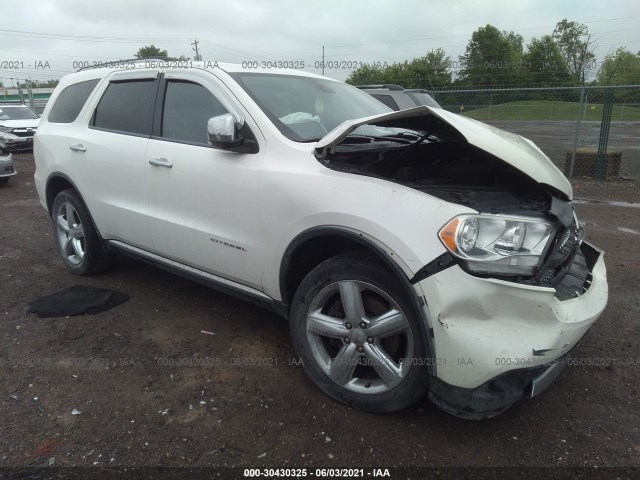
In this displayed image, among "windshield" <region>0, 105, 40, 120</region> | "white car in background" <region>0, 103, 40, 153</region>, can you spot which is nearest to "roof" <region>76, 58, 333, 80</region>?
"white car in background" <region>0, 103, 40, 153</region>

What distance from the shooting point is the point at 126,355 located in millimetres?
3307

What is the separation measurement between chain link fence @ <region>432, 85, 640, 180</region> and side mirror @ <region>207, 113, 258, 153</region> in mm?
6594

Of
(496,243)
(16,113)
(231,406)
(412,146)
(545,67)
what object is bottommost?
(231,406)

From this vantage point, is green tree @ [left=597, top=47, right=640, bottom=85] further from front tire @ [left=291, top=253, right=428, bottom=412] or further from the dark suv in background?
front tire @ [left=291, top=253, right=428, bottom=412]

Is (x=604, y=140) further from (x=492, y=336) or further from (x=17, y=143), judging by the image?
(x=17, y=143)

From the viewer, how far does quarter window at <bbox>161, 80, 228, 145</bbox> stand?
3.31m

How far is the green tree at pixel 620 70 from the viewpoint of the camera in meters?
43.1

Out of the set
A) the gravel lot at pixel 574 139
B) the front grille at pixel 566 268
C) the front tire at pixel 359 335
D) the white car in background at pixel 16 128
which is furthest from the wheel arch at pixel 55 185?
the white car in background at pixel 16 128

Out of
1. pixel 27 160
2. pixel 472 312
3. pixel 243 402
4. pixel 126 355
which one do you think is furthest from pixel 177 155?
pixel 27 160

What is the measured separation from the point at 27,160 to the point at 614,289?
48.8 ft

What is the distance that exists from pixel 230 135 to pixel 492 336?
176 cm

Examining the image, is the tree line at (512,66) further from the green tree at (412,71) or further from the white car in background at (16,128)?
the white car in background at (16,128)

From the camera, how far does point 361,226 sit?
2.43 m

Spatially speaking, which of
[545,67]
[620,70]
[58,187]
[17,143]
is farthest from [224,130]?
[620,70]
